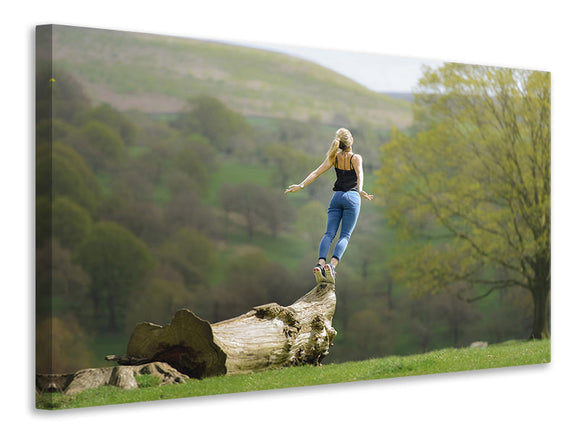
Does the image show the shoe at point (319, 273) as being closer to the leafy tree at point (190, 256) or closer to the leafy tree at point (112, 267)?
the leafy tree at point (190, 256)

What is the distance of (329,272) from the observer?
37.3 ft

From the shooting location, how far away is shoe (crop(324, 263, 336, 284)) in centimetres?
1134

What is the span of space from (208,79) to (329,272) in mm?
2958

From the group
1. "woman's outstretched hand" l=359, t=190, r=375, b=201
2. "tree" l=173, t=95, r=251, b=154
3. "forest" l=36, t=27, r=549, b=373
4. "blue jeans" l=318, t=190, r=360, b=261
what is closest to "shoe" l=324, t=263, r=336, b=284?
"blue jeans" l=318, t=190, r=360, b=261

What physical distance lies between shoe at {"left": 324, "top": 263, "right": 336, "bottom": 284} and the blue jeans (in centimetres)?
17

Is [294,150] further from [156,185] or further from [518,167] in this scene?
[518,167]

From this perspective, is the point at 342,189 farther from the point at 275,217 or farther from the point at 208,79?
the point at 208,79

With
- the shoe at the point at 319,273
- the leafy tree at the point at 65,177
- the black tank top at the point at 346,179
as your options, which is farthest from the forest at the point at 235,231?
the black tank top at the point at 346,179

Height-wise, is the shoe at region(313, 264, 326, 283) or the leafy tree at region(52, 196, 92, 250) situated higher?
the leafy tree at region(52, 196, 92, 250)

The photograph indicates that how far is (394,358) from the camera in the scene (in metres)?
12.1

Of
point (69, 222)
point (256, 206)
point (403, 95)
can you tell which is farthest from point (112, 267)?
point (403, 95)

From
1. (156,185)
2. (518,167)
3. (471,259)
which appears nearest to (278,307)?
(156,185)

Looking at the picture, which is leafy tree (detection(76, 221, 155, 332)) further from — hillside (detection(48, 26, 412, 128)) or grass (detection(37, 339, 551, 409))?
hillside (detection(48, 26, 412, 128))

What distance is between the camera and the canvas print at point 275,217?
9.76 metres
